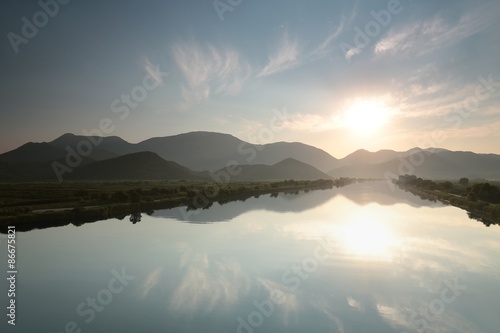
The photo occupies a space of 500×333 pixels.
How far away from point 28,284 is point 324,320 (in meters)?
21.0

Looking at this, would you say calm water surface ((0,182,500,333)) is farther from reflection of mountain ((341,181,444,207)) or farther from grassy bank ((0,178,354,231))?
reflection of mountain ((341,181,444,207))

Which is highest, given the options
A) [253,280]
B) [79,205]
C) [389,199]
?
[79,205]

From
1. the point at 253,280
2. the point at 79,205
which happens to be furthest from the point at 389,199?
the point at 253,280

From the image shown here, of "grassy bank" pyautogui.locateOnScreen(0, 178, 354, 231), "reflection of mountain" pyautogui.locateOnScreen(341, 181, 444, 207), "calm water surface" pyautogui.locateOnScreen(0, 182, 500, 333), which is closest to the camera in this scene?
"calm water surface" pyautogui.locateOnScreen(0, 182, 500, 333)

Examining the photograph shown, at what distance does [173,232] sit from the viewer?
143 ft

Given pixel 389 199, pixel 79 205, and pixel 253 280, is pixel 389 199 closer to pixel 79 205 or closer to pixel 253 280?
pixel 79 205

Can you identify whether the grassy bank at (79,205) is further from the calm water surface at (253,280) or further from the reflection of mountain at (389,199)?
the reflection of mountain at (389,199)

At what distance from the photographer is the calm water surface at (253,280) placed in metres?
18.3

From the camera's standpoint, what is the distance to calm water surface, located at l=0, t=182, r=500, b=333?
1833cm

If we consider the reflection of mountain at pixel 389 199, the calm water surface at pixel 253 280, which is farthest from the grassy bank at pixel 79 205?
the reflection of mountain at pixel 389 199

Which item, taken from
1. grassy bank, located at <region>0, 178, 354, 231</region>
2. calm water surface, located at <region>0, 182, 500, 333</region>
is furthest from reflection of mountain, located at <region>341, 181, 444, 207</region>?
grassy bank, located at <region>0, 178, 354, 231</region>

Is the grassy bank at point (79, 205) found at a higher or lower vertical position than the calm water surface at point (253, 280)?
higher

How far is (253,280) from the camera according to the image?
82.1 feet

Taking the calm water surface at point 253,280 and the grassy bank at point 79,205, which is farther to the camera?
Result: the grassy bank at point 79,205
